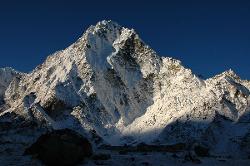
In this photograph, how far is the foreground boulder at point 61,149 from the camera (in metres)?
46.4

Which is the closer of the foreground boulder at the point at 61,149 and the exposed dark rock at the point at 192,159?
the foreground boulder at the point at 61,149

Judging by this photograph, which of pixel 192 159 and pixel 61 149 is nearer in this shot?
pixel 61 149

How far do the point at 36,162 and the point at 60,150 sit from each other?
10.0ft

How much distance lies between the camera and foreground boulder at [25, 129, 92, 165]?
4641cm

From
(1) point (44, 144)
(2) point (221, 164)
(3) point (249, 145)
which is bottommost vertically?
(2) point (221, 164)

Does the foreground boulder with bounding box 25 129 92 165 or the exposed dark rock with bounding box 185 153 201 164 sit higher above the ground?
the foreground boulder with bounding box 25 129 92 165

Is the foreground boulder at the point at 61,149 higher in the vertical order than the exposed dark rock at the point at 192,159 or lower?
higher

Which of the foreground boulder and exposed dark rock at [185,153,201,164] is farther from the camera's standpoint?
exposed dark rock at [185,153,201,164]

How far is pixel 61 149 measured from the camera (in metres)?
46.5

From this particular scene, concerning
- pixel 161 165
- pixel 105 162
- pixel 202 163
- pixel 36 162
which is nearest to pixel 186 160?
pixel 202 163

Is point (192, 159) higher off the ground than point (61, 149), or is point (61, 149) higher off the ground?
point (61, 149)

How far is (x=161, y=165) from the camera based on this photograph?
48.8 meters

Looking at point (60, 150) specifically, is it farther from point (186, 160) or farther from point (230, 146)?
point (230, 146)

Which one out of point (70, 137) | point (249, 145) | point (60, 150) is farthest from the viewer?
point (249, 145)
